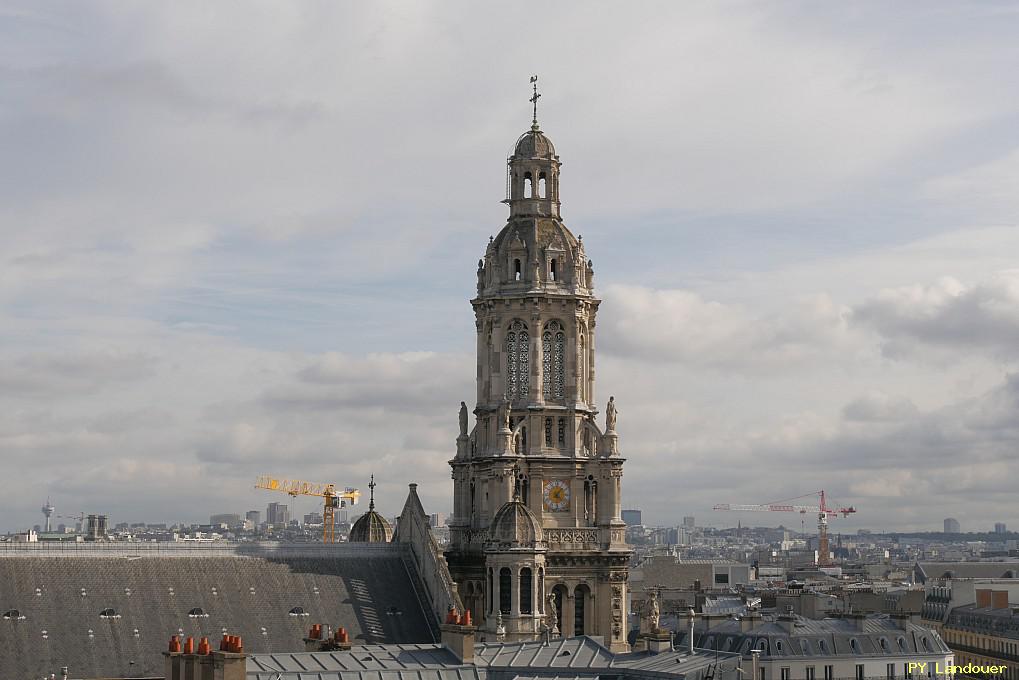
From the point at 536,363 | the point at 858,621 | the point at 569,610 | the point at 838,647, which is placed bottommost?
the point at 838,647

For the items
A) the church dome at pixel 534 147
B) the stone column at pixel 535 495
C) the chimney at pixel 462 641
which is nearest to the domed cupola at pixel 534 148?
the church dome at pixel 534 147

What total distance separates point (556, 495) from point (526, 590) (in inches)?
311

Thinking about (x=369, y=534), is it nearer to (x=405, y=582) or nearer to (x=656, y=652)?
(x=405, y=582)

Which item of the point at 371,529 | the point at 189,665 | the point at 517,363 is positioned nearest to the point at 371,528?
the point at 371,529

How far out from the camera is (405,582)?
133500 mm

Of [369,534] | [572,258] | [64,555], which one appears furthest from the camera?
[369,534]

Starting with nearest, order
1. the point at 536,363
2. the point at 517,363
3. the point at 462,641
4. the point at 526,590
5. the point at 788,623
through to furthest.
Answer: the point at 462,641, the point at 526,590, the point at 536,363, the point at 517,363, the point at 788,623

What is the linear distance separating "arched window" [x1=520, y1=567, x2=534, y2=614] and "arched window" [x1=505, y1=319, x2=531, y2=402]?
12.3 m

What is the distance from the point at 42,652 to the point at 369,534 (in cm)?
3894

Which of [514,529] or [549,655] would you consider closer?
[549,655]

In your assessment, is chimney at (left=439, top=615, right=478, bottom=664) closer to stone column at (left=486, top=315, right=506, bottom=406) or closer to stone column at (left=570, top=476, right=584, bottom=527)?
stone column at (left=570, top=476, right=584, bottom=527)

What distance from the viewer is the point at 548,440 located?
133750 mm

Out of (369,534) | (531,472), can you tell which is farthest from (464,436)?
(369,534)

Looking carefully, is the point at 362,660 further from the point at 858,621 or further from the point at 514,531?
the point at 858,621
